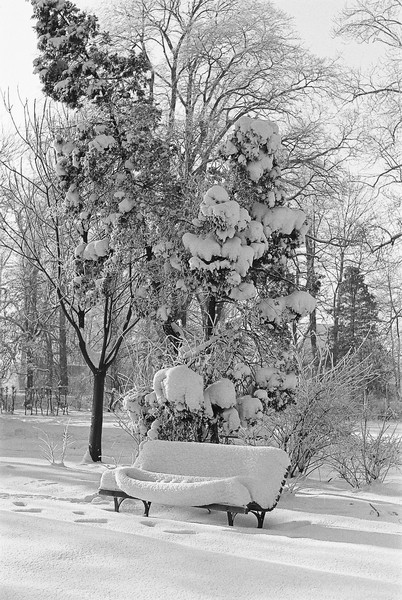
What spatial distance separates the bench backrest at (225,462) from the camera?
283 inches

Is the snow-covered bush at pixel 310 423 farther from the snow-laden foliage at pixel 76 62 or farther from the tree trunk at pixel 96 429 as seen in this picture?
the snow-laden foliage at pixel 76 62

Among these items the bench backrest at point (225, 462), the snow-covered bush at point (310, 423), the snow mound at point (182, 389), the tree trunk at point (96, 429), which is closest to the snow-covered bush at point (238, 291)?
the snow mound at point (182, 389)

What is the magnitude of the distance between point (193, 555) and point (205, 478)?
2540 mm

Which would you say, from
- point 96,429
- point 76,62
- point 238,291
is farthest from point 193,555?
point 76,62

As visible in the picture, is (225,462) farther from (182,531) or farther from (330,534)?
(182,531)

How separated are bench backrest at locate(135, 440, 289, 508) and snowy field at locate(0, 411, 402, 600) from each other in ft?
1.39

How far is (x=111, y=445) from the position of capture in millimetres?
15430

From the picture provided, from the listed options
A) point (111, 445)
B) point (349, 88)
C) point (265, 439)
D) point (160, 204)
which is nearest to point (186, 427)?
point (265, 439)

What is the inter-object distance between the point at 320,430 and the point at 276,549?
5.32 metres

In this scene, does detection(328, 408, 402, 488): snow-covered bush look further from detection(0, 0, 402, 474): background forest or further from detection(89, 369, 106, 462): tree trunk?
detection(89, 369, 106, 462): tree trunk

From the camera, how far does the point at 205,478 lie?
7.46 meters

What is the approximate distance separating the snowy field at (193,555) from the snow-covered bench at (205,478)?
28 centimetres

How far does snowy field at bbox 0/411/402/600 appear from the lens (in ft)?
13.7

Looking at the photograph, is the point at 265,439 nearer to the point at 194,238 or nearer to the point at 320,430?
the point at 320,430
